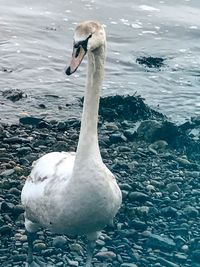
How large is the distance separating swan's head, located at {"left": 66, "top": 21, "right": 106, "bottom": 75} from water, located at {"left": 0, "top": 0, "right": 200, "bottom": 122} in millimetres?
5661

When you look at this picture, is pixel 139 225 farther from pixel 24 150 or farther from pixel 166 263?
pixel 24 150

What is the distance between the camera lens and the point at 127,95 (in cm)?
1409

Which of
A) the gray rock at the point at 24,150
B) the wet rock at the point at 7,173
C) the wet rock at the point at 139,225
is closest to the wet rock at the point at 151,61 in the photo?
the gray rock at the point at 24,150

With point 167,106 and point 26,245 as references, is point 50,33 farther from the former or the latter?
point 26,245

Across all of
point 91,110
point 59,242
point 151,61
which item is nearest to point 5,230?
point 59,242

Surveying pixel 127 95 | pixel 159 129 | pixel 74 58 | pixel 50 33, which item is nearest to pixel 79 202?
pixel 74 58

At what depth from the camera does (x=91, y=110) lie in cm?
758

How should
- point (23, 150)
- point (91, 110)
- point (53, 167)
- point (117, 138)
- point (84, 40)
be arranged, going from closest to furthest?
point (84, 40)
point (91, 110)
point (53, 167)
point (23, 150)
point (117, 138)

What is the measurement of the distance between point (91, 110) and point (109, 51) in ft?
31.8

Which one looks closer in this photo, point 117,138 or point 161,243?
point 161,243

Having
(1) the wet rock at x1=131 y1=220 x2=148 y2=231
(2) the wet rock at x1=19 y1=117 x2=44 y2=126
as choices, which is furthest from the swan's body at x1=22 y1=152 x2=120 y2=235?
(2) the wet rock at x1=19 y1=117 x2=44 y2=126

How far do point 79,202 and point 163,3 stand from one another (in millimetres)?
16359

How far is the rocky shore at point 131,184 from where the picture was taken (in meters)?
8.57

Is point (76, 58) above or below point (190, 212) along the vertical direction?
above
